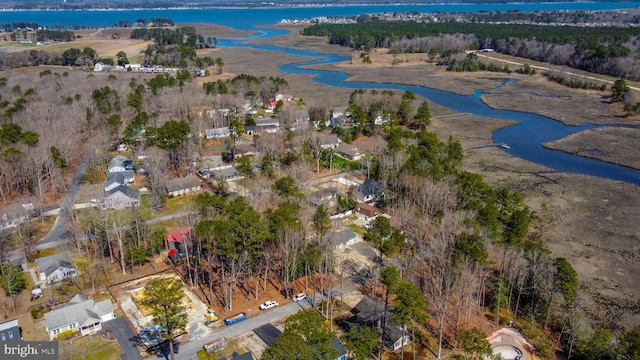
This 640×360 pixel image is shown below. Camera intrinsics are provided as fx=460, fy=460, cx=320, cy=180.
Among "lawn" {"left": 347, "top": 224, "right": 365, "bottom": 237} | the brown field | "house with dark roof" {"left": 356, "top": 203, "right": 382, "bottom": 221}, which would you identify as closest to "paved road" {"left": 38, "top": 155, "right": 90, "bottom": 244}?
"lawn" {"left": 347, "top": 224, "right": 365, "bottom": 237}

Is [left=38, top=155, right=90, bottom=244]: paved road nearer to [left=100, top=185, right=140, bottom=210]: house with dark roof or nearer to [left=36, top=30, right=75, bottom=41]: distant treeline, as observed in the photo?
[left=100, top=185, right=140, bottom=210]: house with dark roof

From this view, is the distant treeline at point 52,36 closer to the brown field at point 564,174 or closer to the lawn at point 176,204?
the brown field at point 564,174

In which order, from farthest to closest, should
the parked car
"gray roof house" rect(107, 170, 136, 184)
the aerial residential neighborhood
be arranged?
1. "gray roof house" rect(107, 170, 136, 184)
2. the parked car
3. the aerial residential neighborhood

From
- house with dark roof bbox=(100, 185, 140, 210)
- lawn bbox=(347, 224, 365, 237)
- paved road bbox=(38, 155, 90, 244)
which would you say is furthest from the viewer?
house with dark roof bbox=(100, 185, 140, 210)

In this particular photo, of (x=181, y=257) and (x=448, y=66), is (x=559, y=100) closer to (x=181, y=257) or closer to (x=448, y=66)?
(x=448, y=66)

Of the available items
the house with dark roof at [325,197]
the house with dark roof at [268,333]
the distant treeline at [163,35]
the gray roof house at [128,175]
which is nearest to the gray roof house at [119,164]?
the gray roof house at [128,175]
